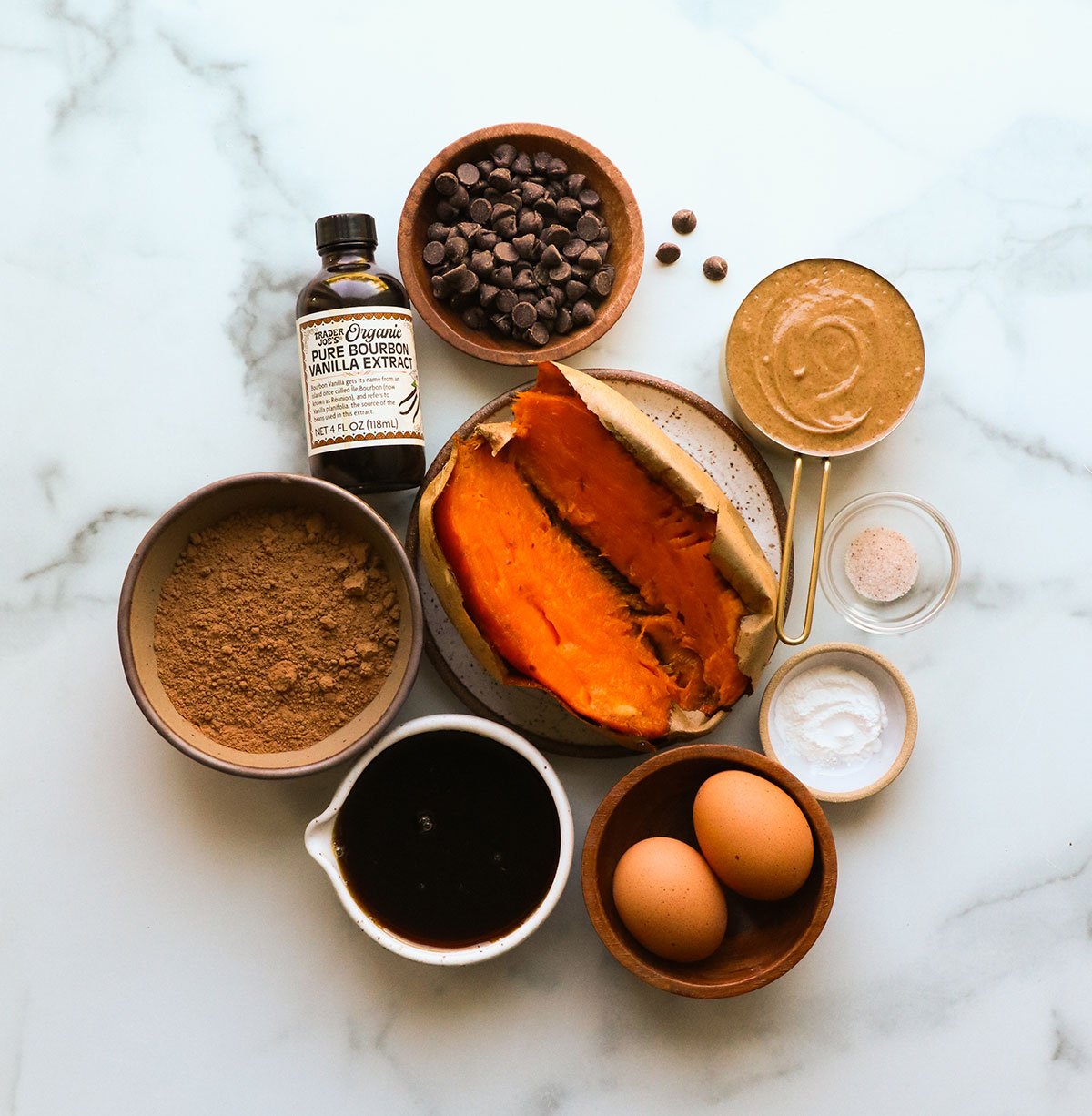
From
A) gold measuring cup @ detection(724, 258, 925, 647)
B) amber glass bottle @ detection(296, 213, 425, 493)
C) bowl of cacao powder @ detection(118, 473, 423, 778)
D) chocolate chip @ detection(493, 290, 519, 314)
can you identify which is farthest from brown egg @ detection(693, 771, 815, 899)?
chocolate chip @ detection(493, 290, 519, 314)

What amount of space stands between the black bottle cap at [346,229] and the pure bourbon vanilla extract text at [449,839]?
644 mm

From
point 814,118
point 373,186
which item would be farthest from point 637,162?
point 373,186

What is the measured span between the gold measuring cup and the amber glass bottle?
1.42 ft

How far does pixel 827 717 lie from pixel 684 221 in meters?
0.71

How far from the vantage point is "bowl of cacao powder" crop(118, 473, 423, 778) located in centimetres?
129

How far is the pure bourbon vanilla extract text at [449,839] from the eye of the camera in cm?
129

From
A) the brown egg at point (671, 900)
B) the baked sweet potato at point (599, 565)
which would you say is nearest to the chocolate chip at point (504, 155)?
the baked sweet potato at point (599, 565)

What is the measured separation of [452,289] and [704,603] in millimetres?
529

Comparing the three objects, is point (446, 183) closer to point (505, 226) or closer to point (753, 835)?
point (505, 226)

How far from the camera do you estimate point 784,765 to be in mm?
1374

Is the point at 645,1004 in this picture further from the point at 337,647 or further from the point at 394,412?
the point at 394,412

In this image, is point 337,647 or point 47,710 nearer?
point 337,647

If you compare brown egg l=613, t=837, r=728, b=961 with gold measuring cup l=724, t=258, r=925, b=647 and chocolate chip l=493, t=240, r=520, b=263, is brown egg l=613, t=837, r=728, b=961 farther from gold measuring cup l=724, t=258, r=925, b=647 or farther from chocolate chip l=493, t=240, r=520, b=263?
chocolate chip l=493, t=240, r=520, b=263

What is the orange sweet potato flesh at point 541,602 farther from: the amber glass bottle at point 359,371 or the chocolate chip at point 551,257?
the chocolate chip at point 551,257
